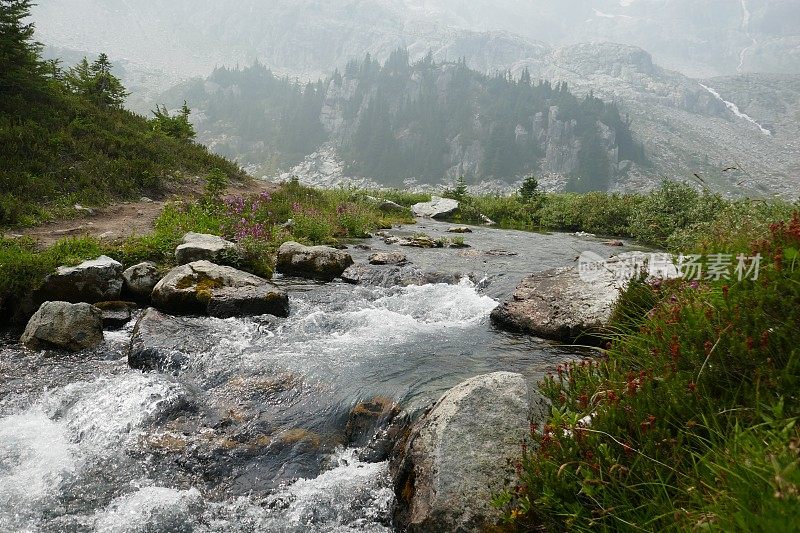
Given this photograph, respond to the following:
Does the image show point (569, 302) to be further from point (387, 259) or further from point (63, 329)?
point (63, 329)

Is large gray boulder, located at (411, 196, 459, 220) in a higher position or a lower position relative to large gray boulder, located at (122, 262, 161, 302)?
higher

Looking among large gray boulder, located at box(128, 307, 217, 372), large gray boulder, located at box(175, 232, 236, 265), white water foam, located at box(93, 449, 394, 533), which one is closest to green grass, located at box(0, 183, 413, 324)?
large gray boulder, located at box(175, 232, 236, 265)

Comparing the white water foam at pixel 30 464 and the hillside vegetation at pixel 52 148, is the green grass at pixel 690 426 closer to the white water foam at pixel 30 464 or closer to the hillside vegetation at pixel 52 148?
the white water foam at pixel 30 464

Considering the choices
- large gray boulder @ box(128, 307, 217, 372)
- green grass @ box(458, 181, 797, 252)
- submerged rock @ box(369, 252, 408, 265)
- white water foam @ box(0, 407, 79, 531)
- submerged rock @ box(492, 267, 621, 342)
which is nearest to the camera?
white water foam @ box(0, 407, 79, 531)

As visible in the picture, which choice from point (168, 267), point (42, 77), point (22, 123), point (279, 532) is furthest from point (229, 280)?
point (42, 77)

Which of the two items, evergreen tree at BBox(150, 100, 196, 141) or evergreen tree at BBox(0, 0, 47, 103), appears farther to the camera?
evergreen tree at BBox(150, 100, 196, 141)

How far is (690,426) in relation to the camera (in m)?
2.45

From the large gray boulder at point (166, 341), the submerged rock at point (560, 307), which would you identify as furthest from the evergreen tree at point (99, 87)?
the submerged rock at point (560, 307)

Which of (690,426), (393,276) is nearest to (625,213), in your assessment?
(393,276)

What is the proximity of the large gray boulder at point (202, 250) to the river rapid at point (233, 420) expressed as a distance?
2675 mm

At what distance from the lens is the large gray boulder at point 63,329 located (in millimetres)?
6910

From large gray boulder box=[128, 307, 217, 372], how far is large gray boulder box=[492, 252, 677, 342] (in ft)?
17.7

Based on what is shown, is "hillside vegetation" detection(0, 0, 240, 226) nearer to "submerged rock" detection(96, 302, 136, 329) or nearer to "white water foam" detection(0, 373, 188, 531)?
"submerged rock" detection(96, 302, 136, 329)

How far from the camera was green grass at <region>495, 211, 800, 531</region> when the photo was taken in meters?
2.02
